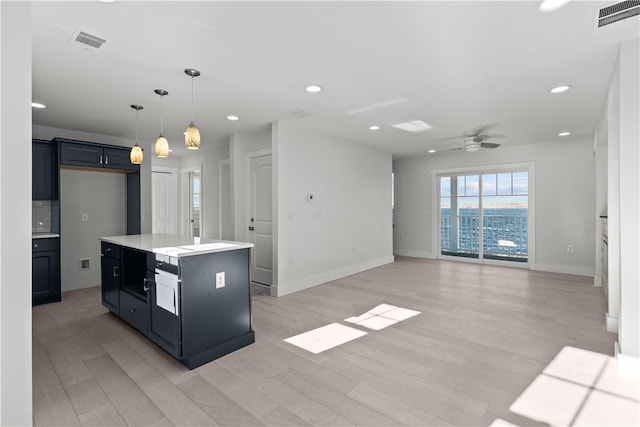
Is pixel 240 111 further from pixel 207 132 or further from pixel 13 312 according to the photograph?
pixel 13 312

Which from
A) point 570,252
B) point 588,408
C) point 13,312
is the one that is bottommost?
point 588,408

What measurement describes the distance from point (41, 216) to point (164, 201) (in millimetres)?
2673

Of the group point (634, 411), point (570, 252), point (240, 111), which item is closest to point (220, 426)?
point (634, 411)

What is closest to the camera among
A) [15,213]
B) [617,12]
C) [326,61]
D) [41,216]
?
[15,213]

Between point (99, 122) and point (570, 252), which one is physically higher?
point (99, 122)

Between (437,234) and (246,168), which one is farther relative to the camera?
(437,234)

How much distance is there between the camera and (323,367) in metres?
2.61

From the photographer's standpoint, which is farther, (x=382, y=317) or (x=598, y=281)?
(x=598, y=281)

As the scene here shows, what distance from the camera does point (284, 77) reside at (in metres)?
3.08

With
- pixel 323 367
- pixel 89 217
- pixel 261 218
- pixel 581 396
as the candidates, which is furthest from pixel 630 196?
pixel 89 217

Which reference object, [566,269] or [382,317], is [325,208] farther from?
[566,269]

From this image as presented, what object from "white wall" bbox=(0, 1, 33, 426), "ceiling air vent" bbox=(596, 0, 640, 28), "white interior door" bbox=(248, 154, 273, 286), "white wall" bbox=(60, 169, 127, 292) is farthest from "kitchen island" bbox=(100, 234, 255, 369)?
"ceiling air vent" bbox=(596, 0, 640, 28)

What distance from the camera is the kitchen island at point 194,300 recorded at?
2.62 meters

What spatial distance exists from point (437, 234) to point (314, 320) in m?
5.08
